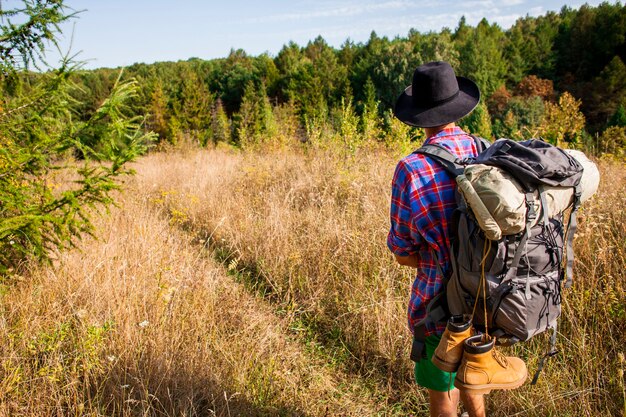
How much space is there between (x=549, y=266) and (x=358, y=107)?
37.9m

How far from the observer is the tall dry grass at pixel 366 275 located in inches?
90.7

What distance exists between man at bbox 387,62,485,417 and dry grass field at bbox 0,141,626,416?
2.48 ft

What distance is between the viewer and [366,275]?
3.59m

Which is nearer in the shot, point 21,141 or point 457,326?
point 457,326

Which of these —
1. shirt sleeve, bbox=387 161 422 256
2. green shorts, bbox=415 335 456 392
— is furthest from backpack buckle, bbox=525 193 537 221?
green shorts, bbox=415 335 456 392

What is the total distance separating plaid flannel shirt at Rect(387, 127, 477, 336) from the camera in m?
1.64

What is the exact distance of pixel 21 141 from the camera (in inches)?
119

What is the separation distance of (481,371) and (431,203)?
664 mm

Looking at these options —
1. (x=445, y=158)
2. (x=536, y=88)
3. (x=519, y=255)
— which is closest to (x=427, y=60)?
(x=536, y=88)

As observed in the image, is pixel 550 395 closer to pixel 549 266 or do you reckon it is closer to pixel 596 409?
pixel 596 409

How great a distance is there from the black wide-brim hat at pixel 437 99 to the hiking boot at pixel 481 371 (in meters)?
0.93

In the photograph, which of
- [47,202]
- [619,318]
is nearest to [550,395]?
[619,318]

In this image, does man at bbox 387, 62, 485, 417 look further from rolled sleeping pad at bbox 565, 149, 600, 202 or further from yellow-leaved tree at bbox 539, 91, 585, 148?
yellow-leaved tree at bbox 539, 91, 585, 148

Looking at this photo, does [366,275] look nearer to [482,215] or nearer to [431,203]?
[431,203]
